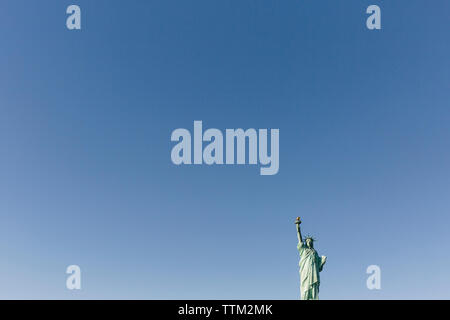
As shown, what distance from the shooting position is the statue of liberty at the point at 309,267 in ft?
105

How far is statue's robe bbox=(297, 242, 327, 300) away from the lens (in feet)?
104

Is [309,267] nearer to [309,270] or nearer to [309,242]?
[309,270]

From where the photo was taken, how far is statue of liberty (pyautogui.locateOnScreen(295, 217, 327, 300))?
105 ft

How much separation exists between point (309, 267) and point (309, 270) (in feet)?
0.78

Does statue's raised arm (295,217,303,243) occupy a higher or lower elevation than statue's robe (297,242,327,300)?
higher

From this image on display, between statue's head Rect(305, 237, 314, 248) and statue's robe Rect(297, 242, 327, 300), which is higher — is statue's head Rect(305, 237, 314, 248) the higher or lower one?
the higher one

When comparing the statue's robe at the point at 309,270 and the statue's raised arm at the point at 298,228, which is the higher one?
the statue's raised arm at the point at 298,228
